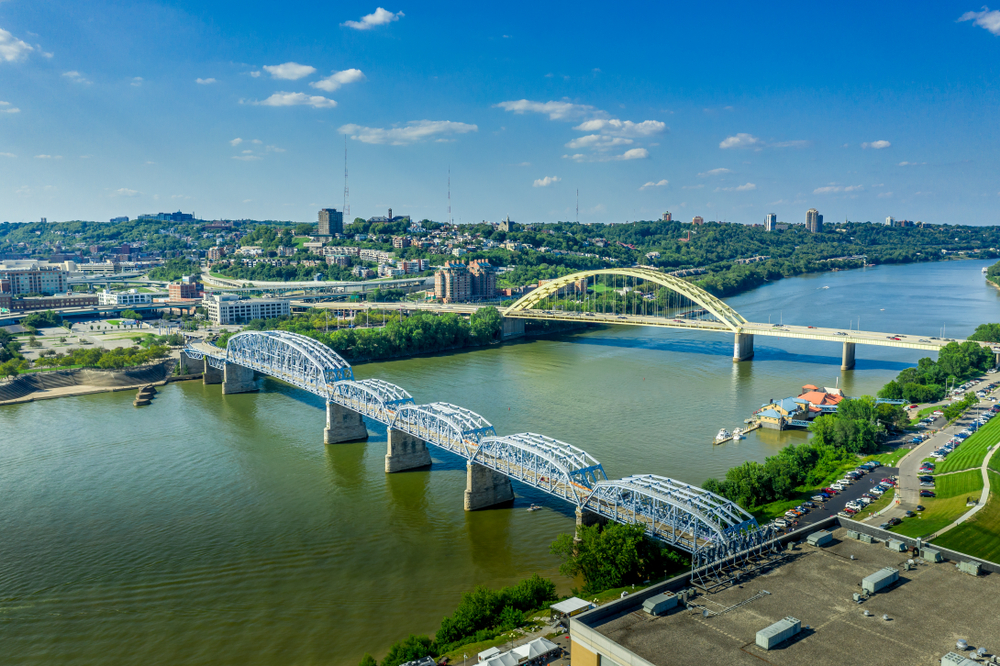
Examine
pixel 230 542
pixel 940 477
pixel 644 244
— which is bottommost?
pixel 230 542

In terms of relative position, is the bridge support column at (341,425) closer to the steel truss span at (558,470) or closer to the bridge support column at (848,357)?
the steel truss span at (558,470)

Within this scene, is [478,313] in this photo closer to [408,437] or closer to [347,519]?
[408,437]

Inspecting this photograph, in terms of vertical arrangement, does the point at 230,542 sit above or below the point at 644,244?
below

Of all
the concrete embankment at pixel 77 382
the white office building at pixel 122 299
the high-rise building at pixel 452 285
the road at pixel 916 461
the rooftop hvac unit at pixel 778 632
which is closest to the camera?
the rooftop hvac unit at pixel 778 632

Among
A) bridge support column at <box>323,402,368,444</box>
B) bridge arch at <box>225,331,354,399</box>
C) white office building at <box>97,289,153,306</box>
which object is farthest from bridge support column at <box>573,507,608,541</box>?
white office building at <box>97,289,153,306</box>

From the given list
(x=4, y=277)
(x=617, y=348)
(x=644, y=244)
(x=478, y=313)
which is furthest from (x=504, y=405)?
(x=644, y=244)

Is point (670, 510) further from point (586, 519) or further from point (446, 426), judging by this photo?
point (446, 426)

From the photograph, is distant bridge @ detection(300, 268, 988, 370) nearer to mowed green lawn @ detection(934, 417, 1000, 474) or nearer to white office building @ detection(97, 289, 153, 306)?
mowed green lawn @ detection(934, 417, 1000, 474)

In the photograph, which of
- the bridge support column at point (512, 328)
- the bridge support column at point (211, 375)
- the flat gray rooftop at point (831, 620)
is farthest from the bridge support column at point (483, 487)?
the bridge support column at point (512, 328)
